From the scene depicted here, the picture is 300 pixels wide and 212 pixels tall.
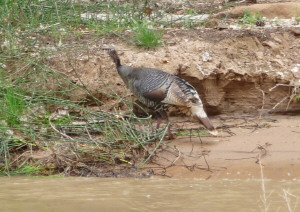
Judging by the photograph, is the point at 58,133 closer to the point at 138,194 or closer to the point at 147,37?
the point at 138,194

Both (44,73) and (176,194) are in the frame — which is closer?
(176,194)

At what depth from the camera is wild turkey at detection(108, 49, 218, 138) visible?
6.38 meters

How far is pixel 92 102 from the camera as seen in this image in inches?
298

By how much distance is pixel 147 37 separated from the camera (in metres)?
7.68

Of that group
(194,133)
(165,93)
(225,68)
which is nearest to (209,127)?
(194,133)

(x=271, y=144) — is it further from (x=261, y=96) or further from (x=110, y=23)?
(x=110, y=23)

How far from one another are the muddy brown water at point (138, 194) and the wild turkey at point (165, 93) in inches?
52.1

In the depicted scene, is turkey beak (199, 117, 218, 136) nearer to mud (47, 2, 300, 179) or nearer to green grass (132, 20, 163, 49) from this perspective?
mud (47, 2, 300, 179)

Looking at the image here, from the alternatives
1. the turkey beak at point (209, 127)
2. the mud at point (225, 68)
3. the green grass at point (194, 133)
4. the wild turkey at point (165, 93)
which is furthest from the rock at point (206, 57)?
the turkey beak at point (209, 127)

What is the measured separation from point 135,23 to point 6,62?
2063 millimetres

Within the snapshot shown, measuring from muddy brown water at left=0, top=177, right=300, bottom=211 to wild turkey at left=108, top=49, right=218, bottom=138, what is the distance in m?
1.32

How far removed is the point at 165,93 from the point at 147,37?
1555mm

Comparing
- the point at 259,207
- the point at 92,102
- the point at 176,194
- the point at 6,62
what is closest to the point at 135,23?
the point at 92,102

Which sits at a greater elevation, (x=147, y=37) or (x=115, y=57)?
(x=147, y=37)
